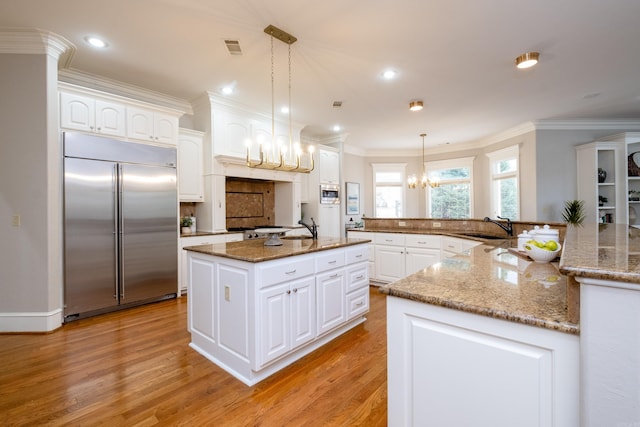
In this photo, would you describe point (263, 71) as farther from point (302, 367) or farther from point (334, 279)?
point (302, 367)

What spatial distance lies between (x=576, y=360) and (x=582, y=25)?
10.1 feet

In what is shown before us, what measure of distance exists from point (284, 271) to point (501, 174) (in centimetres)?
610

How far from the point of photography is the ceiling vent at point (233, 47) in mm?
2840

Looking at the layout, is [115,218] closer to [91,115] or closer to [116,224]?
[116,224]

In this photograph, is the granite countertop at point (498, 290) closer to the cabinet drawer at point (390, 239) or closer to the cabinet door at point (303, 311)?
the cabinet door at point (303, 311)

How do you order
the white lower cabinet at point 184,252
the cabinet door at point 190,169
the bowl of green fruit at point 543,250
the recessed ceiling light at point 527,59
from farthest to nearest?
the cabinet door at point 190,169 → the white lower cabinet at point 184,252 → the recessed ceiling light at point 527,59 → the bowl of green fruit at point 543,250

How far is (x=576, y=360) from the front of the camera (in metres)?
0.83

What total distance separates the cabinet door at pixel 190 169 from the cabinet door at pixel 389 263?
8.95 feet

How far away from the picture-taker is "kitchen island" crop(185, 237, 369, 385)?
2039 millimetres

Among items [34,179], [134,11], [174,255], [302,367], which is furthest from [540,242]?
[34,179]

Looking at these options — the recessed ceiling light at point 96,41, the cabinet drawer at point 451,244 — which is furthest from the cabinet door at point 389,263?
the recessed ceiling light at point 96,41

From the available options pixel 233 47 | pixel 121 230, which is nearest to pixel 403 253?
pixel 233 47

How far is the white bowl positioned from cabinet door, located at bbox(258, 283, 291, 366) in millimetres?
1564

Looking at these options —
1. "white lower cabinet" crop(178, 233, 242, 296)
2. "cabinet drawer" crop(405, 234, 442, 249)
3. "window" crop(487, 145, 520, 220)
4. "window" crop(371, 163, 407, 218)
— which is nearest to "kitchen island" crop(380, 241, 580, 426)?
"cabinet drawer" crop(405, 234, 442, 249)
